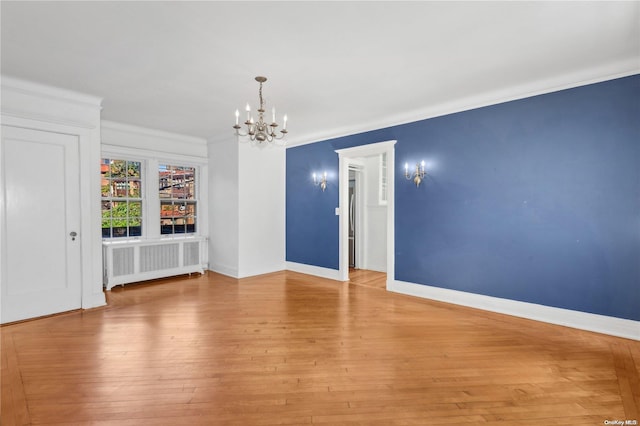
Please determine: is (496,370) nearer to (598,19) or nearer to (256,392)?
(256,392)

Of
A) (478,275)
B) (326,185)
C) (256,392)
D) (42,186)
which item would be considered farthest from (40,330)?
(478,275)

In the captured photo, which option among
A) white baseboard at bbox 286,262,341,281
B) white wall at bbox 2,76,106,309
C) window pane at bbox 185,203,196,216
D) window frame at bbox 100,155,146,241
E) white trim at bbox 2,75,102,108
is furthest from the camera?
window pane at bbox 185,203,196,216

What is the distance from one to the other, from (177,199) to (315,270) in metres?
3.05

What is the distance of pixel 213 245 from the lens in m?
6.43

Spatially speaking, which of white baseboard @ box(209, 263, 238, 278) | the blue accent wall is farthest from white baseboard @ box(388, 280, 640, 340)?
white baseboard @ box(209, 263, 238, 278)

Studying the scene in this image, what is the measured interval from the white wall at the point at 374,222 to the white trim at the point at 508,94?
1347 millimetres

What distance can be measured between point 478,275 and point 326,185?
2.97 m

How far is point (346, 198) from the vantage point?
5.71 meters

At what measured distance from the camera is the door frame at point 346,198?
16.4 feet

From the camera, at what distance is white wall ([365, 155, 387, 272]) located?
6.52 metres

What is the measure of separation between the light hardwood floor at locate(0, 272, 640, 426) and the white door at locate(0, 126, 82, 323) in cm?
29

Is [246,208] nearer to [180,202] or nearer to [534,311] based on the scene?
[180,202]

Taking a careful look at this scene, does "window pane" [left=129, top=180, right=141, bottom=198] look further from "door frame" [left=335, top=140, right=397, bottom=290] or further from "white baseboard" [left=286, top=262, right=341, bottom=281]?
"door frame" [left=335, top=140, right=397, bottom=290]

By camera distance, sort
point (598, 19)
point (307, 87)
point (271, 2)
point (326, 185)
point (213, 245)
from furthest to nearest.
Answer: point (213, 245), point (326, 185), point (307, 87), point (598, 19), point (271, 2)
